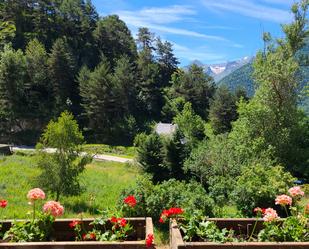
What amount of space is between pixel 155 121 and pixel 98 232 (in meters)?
62.0

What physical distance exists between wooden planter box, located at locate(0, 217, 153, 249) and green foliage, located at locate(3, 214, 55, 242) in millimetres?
209

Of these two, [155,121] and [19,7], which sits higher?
[19,7]

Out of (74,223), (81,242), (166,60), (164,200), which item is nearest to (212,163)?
(164,200)

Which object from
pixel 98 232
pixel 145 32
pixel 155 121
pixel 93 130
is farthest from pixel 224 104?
pixel 98 232

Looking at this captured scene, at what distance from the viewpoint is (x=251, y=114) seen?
28781 millimetres

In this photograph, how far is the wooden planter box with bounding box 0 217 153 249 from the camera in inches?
173

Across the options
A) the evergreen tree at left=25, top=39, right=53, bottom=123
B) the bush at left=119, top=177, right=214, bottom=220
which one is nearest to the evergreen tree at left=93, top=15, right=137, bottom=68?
the evergreen tree at left=25, top=39, right=53, bottom=123

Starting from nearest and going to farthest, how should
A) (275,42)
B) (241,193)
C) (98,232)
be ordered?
(98,232) < (241,193) < (275,42)

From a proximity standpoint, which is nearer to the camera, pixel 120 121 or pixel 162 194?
pixel 162 194

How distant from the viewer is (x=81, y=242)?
4465mm

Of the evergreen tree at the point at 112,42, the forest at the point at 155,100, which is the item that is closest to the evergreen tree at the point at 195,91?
the forest at the point at 155,100

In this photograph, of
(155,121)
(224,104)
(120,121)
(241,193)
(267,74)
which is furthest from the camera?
(155,121)

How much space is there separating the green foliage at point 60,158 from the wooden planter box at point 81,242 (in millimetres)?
9907

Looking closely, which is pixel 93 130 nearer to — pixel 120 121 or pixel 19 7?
pixel 120 121
